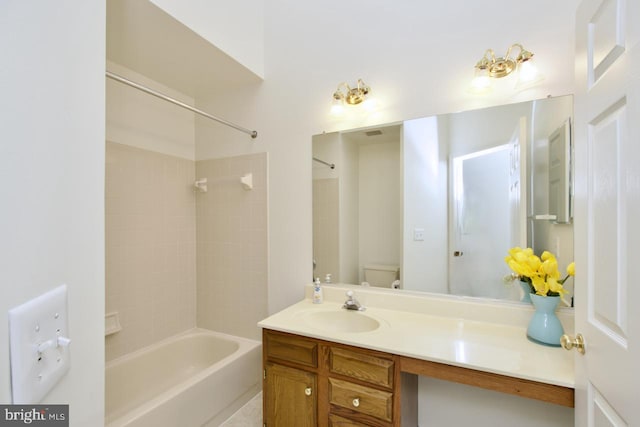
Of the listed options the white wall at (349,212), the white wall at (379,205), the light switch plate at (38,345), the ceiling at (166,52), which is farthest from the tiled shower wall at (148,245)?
the light switch plate at (38,345)

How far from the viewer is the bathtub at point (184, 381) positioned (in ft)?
5.09

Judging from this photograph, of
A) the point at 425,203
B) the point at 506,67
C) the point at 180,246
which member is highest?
the point at 506,67

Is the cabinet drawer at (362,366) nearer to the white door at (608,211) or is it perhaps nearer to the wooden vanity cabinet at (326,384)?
the wooden vanity cabinet at (326,384)

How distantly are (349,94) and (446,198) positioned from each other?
85 centimetres

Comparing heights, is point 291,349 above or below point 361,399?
above

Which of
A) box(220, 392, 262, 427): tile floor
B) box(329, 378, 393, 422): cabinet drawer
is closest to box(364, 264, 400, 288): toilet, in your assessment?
box(329, 378, 393, 422): cabinet drawer

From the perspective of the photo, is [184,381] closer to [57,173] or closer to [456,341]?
[456,341]

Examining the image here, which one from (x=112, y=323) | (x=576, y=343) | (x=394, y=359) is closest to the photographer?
(x=576, y=343)

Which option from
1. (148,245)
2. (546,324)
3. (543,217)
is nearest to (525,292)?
(546,324)

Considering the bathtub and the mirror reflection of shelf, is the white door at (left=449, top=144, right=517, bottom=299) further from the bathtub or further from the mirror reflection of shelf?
the bathtub

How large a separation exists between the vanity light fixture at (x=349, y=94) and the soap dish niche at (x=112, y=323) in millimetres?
2001

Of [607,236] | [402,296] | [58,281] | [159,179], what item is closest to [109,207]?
[159,179]

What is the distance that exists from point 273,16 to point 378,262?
1882mm

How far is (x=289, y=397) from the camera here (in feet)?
4.75
